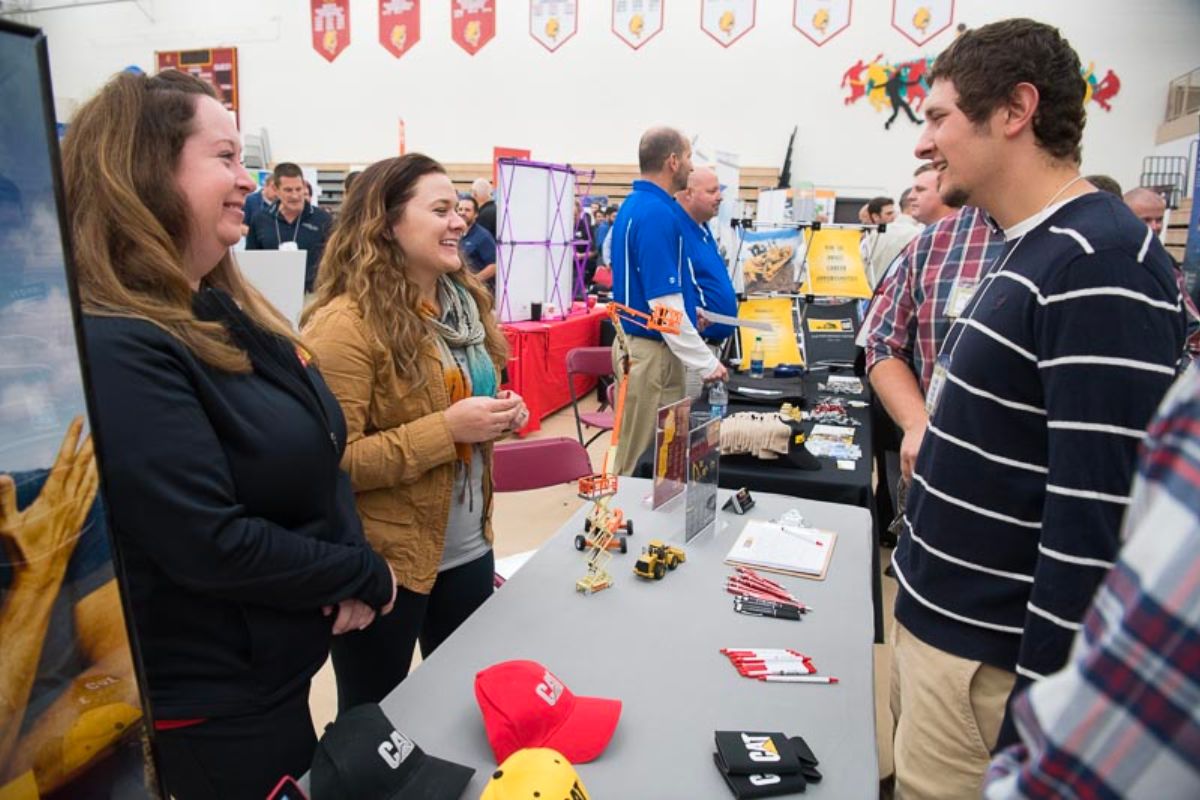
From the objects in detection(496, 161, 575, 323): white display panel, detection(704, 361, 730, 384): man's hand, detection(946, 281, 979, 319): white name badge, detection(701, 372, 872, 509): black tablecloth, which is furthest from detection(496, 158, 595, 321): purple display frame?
detection(946, 281, 979, 319): white name badge

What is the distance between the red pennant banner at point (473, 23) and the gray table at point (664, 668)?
486 inches

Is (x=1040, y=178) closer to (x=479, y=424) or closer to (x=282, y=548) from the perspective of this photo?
(x=479, y=424)

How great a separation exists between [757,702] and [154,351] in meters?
1.03

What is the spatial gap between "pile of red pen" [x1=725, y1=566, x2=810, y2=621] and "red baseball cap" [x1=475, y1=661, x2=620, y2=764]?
485mm

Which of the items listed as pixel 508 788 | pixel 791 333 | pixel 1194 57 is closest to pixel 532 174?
pixel 791 333

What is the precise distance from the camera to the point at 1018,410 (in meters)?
1.07

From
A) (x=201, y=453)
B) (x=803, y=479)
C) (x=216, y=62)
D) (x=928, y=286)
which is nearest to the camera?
Answer: (x=201, y=453)

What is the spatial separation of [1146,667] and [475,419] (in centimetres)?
142

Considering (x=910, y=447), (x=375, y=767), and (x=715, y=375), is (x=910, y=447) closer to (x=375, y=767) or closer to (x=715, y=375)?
(x=375, y=767)

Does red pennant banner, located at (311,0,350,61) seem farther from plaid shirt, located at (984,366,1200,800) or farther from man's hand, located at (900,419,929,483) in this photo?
plaid shirt, located at (984,366,1200,800)

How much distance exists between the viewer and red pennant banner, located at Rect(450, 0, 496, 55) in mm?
12344

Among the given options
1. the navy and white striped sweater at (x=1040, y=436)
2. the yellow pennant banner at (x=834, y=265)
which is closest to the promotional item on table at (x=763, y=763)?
the navy and white striped sweater at (x=1040, y=436)

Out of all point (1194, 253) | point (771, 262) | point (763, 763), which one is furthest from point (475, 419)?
point (1194, 253)

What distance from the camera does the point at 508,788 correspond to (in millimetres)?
857
